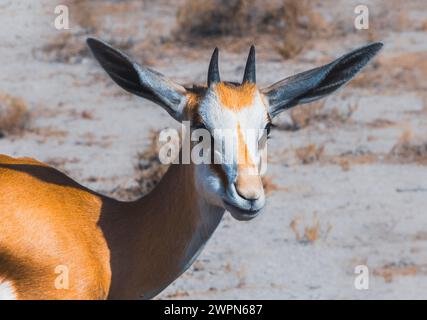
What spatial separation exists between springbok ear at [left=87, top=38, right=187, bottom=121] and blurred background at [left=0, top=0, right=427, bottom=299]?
8.25 ft

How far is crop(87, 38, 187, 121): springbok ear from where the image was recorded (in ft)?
23.9

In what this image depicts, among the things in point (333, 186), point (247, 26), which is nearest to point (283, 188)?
point (333, 186)

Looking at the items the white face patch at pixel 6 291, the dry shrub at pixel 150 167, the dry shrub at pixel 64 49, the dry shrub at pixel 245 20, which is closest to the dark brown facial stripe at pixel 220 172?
the white face patch at pixel 6 291

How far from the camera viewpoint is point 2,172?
7.45m

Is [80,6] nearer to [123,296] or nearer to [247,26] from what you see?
[247,26]

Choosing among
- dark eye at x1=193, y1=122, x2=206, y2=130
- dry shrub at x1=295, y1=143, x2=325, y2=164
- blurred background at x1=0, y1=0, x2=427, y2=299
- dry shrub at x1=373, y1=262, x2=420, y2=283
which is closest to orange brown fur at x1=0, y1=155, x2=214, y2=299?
dark eye at x1=193, y1=122, x2=206, y2=130

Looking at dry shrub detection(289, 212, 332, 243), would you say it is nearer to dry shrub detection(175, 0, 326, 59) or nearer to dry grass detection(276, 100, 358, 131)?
dry grass detection(276, 100, 358, 131)

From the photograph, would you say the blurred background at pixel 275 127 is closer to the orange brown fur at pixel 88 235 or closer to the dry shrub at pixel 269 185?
the dry shrub at pixel 269 185

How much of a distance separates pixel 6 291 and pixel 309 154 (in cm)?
562

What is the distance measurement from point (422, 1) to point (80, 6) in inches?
171

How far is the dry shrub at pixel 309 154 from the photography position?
40.4 ft

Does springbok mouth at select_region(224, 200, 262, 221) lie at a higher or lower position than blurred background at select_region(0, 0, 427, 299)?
lower

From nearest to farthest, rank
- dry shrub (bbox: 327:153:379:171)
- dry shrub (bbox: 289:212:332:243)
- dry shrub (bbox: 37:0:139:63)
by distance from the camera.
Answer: dry shrub (bbox: 289:212:332:243) → dry shrub (bbox: 327:153:379:171) → dry shrub (bbox: 37:0:139:63)

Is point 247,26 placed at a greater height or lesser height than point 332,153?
greater
